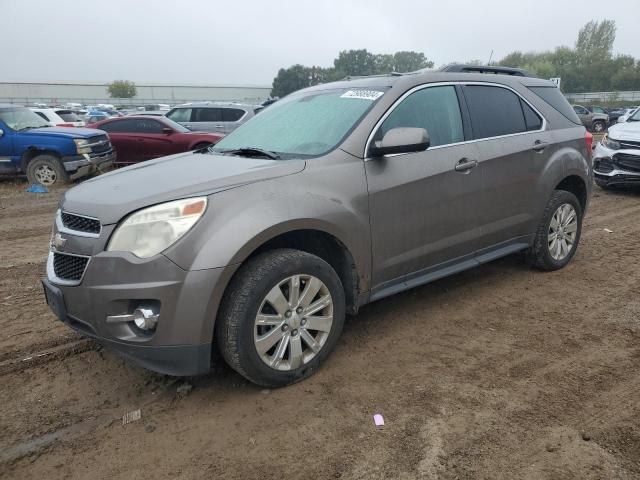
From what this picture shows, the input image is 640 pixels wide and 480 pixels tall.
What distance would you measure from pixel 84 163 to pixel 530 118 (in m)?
8.60

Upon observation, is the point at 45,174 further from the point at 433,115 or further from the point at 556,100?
the point at 556,100

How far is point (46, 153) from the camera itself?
10180mm

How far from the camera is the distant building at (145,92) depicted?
78312mm

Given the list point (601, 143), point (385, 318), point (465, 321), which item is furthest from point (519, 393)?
point (601, 143)

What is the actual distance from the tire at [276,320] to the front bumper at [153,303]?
121 mm

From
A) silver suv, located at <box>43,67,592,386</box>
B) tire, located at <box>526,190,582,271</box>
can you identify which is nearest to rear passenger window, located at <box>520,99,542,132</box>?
silver suv, located at <box>43,67,592,386</box>

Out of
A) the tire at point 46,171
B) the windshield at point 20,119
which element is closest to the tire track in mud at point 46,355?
the tire at point 46,171

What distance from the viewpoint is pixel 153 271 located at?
2572 millimetres

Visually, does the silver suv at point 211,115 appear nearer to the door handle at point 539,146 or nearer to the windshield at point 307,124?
the windshield at point 307,124

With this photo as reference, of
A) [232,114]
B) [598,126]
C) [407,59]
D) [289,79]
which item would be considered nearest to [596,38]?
[407,59]

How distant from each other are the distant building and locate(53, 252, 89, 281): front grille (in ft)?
255

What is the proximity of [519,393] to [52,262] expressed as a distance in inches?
110

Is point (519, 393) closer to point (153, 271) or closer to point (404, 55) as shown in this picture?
point (153, 271)

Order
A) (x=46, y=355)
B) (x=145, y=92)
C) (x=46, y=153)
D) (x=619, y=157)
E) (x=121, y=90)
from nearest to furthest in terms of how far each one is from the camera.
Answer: (x=46, y=355), (x=619, y=157), (x=46, y=153), (x=121, y=90), (x=145, y=92)
